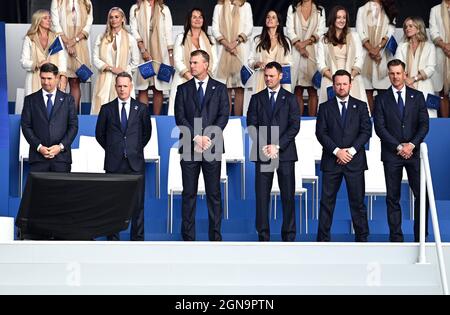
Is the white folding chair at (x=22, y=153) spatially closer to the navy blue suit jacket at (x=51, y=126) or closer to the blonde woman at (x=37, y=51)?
the blonde woman at (x=37, y=51)

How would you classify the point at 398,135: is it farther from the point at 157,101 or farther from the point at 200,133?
the point at 157,101

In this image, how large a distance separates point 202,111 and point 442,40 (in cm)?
393

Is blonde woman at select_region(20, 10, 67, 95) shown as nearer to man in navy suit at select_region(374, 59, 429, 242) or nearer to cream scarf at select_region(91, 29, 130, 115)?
cream scarf at select_region(91, 29, 130, 115)

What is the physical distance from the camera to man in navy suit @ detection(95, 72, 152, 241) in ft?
36.5

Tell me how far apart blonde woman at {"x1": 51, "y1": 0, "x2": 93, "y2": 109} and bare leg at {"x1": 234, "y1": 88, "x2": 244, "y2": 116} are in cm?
164

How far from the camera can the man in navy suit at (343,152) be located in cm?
1102

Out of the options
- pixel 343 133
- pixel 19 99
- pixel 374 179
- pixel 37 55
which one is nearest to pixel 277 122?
pixel 343 133

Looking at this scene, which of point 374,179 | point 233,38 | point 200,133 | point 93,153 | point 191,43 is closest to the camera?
point 200,133

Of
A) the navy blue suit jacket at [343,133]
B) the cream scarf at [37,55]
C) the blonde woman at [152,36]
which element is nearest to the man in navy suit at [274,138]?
the navy blue suit jacket at [343,133]

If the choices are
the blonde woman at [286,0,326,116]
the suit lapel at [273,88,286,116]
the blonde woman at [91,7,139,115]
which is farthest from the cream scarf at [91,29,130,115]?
the suit lapel at [273,88,286,116]

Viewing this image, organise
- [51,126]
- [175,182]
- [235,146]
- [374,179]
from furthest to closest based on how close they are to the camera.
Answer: [235,146] < [374,179] < [175,182] < [51,126]

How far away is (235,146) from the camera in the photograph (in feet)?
41.3

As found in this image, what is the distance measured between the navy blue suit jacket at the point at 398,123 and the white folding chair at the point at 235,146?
176 centimetres

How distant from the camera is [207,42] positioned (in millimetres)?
13312
